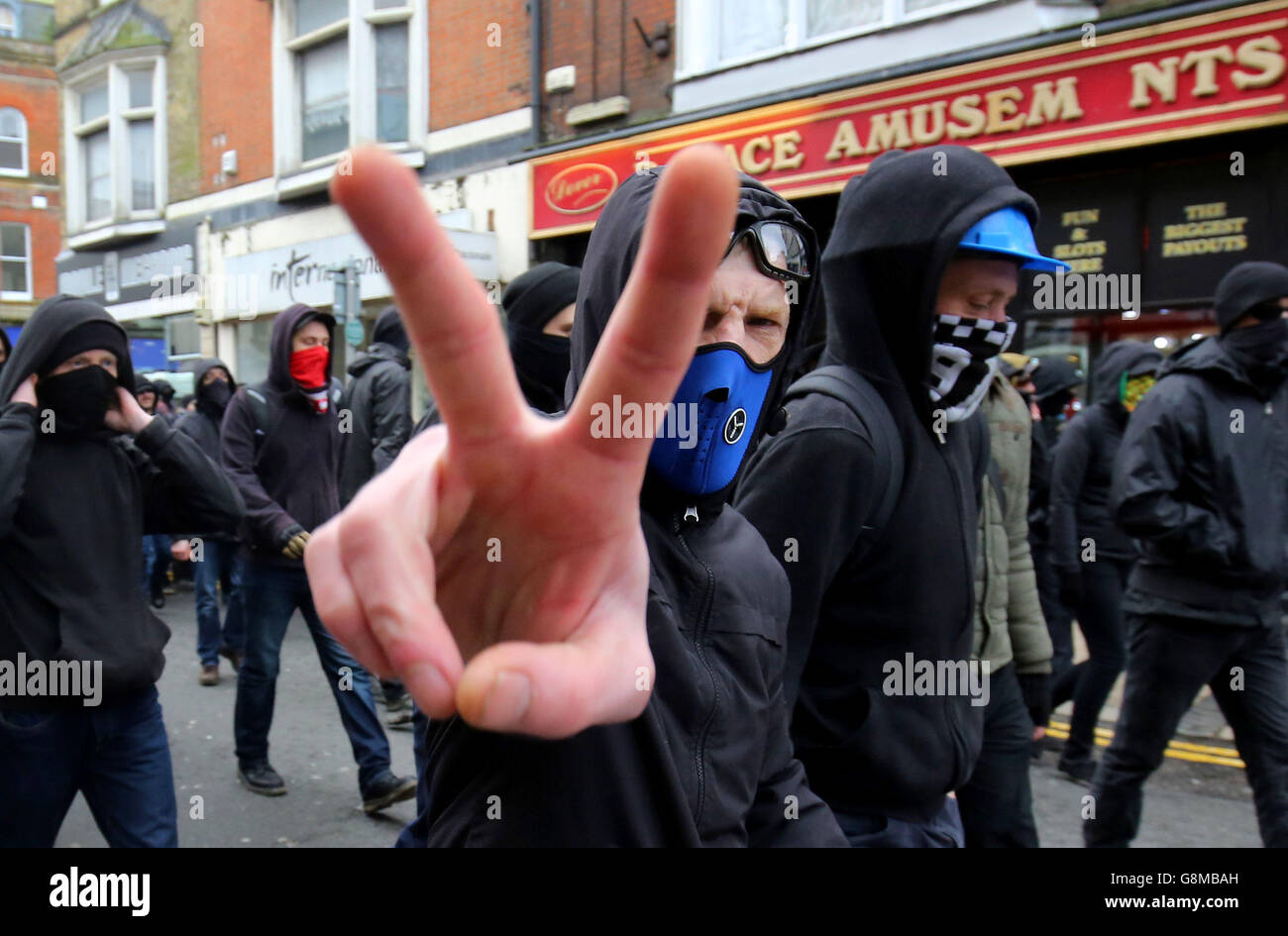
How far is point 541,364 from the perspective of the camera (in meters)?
3.38

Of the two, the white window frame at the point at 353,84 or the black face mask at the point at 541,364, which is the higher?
the white window frame at the point at 353,84

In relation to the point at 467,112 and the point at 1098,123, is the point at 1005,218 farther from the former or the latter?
the point at 467,112

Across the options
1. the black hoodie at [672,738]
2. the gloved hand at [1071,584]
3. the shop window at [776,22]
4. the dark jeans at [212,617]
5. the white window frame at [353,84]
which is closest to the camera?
the black hoodie at [672,738]

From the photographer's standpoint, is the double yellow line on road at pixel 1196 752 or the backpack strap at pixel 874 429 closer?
the backpack strap at pixel 874 429

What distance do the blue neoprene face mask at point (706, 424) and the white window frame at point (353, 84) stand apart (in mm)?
11510

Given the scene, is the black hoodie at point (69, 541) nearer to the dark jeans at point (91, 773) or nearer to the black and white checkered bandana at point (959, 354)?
the dark jeans at point (91, 773)

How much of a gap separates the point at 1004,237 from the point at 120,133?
18832 millimetres

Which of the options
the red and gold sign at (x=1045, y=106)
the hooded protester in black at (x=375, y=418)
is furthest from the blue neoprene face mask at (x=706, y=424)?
the red and gold sign at (x=1045, y=106)

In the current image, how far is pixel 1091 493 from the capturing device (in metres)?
5.51

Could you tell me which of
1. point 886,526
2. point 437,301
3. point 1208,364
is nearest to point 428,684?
point 437,301

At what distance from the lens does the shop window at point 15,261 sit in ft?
93.3

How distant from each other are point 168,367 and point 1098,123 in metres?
16.3

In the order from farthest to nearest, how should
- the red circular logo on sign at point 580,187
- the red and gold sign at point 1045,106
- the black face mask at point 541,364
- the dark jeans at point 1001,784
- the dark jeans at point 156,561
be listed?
the red circular logo on sign at point 580,187
the dark jeans at point 156,561
the red and gold sign at point 1045,106
the black face mask at point 541,364
the dark jeans at point 1001,784

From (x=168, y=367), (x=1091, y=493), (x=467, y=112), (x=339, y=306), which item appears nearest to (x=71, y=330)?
(x=1091, y=493)
